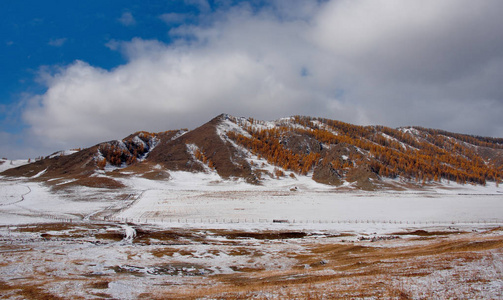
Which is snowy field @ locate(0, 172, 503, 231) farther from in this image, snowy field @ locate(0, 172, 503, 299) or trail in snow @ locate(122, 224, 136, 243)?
trail in snow @ locate(122, 224, 136, 243)

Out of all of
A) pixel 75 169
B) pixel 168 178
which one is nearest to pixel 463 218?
pixel 168 178

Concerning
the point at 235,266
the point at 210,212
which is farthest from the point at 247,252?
the point at 210,212

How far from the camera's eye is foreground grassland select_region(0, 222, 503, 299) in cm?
1808

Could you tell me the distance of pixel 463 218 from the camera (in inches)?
2576

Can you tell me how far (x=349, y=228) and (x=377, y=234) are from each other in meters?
6.61

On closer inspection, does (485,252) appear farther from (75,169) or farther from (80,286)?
(75,169)

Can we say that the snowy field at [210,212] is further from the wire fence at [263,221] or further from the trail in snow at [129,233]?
the trail in snow at [129,233]

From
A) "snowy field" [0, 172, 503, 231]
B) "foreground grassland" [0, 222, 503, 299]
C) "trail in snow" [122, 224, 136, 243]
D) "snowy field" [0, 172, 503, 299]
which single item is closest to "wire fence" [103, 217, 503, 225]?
"snowy field" [0, 172, 503, 231]

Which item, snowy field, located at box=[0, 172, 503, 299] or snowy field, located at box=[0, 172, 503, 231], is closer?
snowy field, located at box=[0, 172, 503, 299]

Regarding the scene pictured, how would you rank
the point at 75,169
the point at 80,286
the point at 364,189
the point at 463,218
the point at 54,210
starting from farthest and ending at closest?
1. the point at 75,169
2. the point at 364,189
3. the point at 54,210
4. the point at 463,218
5. the point at 80,286

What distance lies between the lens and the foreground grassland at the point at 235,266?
18.1 meters

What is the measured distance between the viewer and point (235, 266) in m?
30.3

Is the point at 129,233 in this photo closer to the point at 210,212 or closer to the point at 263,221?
the point at 210,212

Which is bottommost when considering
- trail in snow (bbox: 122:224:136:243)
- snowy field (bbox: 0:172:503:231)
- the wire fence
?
trail in snow (bbox: 122:224:136:243)
